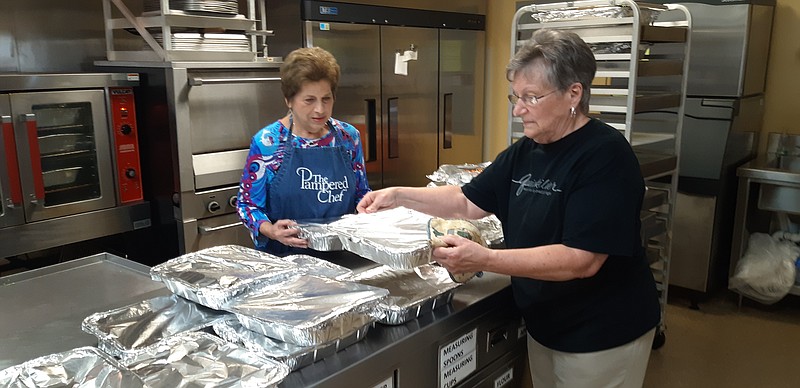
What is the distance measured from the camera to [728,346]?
350cm

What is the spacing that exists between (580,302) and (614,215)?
27 cm

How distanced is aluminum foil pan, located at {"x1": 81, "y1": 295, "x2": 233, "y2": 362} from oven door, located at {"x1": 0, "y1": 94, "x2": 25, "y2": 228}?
156cm

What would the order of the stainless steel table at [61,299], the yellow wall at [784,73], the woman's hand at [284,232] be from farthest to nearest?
the yellow wall at [784,73] → the woman's hand at [284,232] → the stainless steel table at [61,299]

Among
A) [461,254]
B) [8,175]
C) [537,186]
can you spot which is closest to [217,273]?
[461,254]

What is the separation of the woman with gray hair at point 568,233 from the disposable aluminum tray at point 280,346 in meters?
0.31

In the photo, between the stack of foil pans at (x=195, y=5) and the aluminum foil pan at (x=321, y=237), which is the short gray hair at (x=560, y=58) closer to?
the aluminum foil pan at (x=321, y=237)

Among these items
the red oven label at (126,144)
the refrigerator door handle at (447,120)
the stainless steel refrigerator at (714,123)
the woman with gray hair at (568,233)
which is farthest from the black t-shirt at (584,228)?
the refrigerator door handle at (447,120)

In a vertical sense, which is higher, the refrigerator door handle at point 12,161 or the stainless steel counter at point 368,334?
the refrigerator door handle at point 12,161

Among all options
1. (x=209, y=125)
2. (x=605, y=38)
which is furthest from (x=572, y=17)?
(x=209, y=125)

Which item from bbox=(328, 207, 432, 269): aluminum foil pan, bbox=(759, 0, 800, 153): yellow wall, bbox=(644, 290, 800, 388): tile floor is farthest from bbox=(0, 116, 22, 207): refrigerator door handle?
bbox=(759, 0, 800, 153): yellow wall

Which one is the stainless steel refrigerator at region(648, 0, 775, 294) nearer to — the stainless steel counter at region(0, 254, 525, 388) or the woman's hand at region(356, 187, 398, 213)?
the stainless steel counter at region(0, 254, 525, 388)

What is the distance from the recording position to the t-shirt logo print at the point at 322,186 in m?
2.17

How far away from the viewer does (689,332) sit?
12.1 feet

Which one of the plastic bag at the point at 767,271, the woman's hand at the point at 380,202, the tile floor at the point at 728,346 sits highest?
the woman's hand at the point at 380,202
